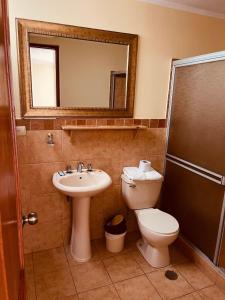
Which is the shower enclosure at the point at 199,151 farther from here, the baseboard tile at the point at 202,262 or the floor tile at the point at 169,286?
the floor tile at the point at 169,286

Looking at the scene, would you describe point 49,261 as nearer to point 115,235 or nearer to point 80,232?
point 80,232

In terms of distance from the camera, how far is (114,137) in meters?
2.22

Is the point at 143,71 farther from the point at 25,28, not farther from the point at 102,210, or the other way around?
the point at 102,210

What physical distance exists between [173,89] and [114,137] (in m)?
0.80

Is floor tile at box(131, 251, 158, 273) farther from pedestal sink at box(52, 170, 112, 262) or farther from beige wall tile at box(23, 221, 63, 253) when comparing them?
beige wall tile at box(23, 221, 63, 253)

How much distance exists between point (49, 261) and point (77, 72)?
1.77m

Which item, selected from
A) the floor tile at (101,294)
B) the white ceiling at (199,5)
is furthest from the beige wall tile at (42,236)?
the white ceiling at (199,5)

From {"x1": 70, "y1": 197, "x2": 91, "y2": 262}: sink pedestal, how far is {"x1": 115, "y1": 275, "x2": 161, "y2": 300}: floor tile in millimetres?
426

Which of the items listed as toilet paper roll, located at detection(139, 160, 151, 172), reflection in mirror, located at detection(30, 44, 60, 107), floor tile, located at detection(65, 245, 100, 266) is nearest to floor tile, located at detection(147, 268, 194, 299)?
floor tile, located at detection(65, 245, 100, 266)

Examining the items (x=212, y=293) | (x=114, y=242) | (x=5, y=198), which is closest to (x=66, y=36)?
(x=5, y=198)

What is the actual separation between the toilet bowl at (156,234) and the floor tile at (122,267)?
0.47 feet

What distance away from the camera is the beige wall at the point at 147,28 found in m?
1.78

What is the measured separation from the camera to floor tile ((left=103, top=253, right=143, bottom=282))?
6.35 feet

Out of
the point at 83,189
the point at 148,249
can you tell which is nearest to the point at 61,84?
the point at 83,189
